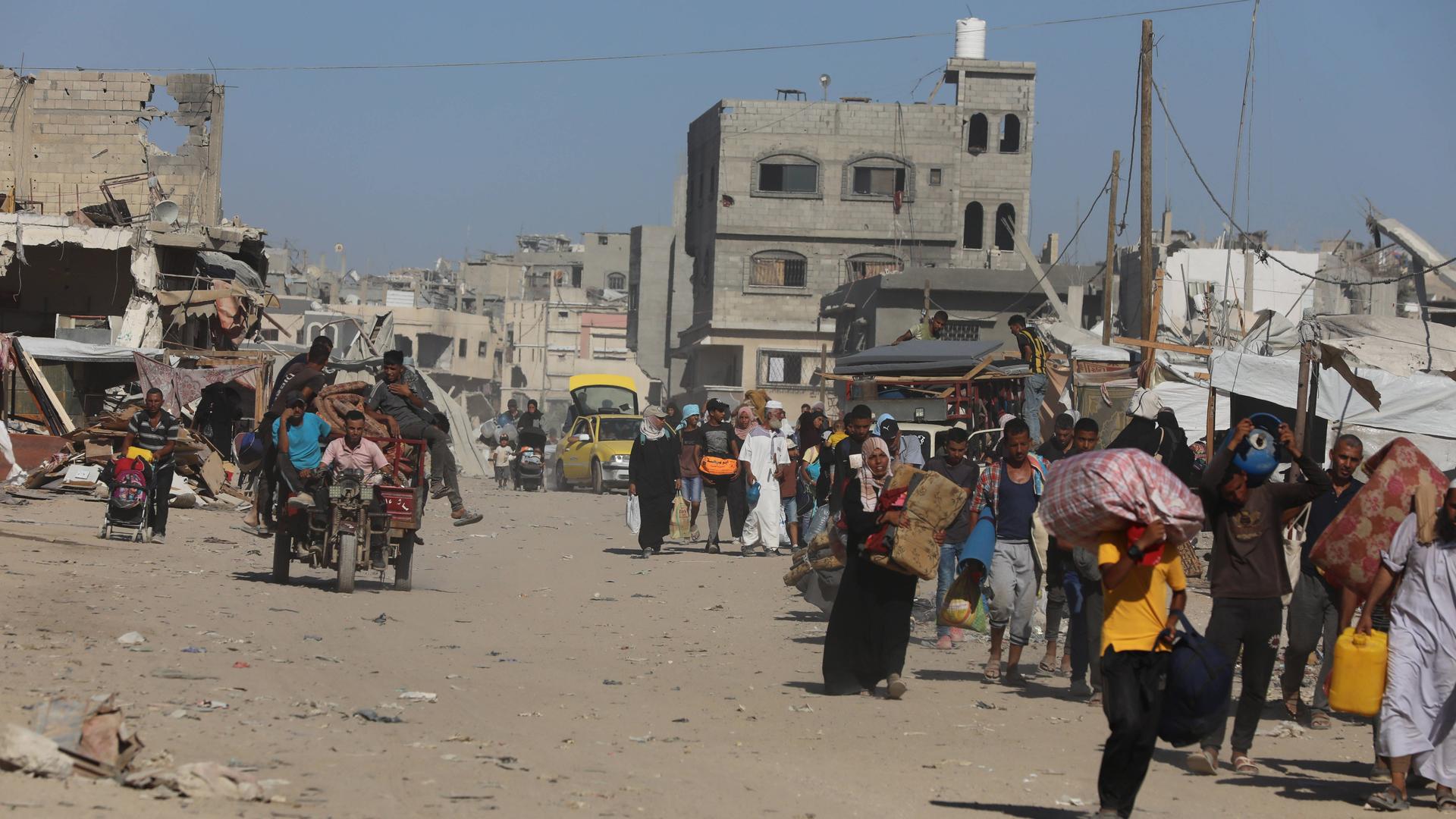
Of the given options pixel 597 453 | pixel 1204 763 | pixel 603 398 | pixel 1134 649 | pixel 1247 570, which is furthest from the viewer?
pixel 603 398

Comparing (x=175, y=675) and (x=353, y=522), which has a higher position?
(x=353, y=522)

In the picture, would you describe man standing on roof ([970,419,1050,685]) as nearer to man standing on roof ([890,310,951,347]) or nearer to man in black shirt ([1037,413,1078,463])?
man in black shirt ([1037,413,1078,463])

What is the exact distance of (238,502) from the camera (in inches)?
960

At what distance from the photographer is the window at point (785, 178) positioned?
60.2 metres

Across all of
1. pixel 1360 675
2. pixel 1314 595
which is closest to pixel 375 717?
pixel 1360 675

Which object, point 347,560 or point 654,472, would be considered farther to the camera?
point 654,472

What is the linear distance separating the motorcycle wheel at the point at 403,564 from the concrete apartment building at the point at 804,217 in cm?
4455

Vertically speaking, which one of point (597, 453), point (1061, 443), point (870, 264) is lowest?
point (597, 453)

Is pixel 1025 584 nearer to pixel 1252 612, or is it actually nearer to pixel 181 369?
pixel 1252 612

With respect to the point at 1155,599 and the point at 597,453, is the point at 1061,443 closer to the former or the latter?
the point at 1155,599

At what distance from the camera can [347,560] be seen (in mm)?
13594

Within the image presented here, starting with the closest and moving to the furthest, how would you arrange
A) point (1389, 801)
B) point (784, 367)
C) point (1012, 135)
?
1. point (1389, 801)
2. point (784, 367)
3. point (1012, 135)

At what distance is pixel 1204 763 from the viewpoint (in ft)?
26.2

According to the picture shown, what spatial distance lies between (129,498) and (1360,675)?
13.0m
